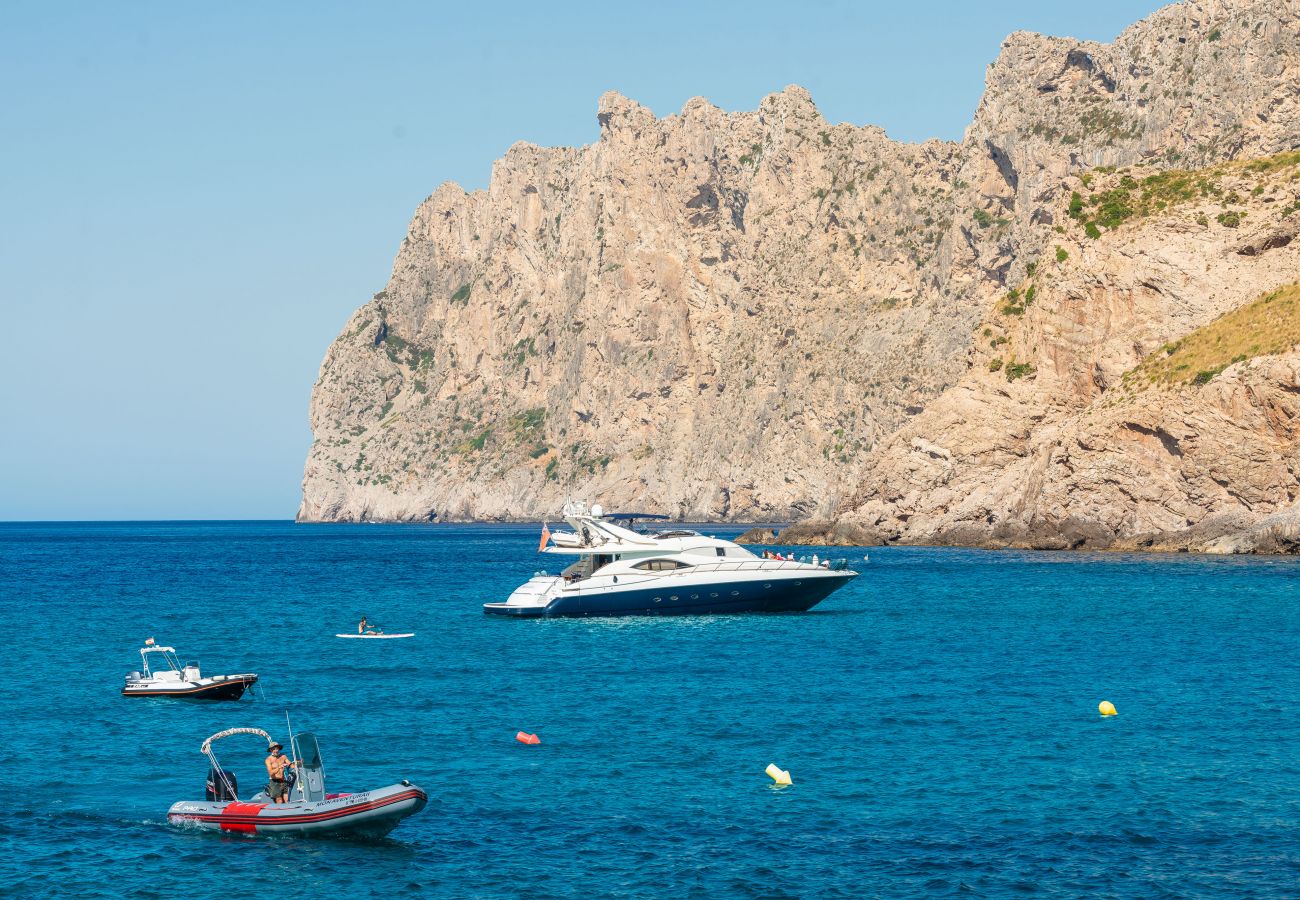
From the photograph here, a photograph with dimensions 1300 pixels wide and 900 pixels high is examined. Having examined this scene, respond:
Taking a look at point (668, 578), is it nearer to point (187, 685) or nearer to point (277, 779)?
point (187, 685)

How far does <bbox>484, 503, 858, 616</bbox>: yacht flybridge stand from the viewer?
6725cm

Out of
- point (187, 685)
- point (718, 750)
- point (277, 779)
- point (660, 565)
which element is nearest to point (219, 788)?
point (277, 779)

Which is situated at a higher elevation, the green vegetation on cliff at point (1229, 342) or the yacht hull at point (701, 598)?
the green vegetation on cliff at point (1229, 342)

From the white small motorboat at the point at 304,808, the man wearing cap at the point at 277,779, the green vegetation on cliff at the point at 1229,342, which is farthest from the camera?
the green vegetation on cliff at the point at 1229,342

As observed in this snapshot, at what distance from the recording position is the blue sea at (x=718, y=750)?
1053 inches

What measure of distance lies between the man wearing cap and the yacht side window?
37.6m

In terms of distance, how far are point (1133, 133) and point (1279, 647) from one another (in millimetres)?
132424

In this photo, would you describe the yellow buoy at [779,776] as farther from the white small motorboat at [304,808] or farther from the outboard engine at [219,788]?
the outboard engine at [219,788]

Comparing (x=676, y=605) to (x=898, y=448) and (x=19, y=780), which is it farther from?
(x=898, y=448)

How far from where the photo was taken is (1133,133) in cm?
17375

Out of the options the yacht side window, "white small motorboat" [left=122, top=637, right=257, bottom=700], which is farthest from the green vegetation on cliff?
"white small motorboat" [left=122, top=637, right=257, bottom=700]

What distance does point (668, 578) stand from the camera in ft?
219

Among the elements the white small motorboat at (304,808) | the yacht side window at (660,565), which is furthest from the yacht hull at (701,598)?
the white small motorboat at (304,808)

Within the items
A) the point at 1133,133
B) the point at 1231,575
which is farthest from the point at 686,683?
the point at 1133,133
